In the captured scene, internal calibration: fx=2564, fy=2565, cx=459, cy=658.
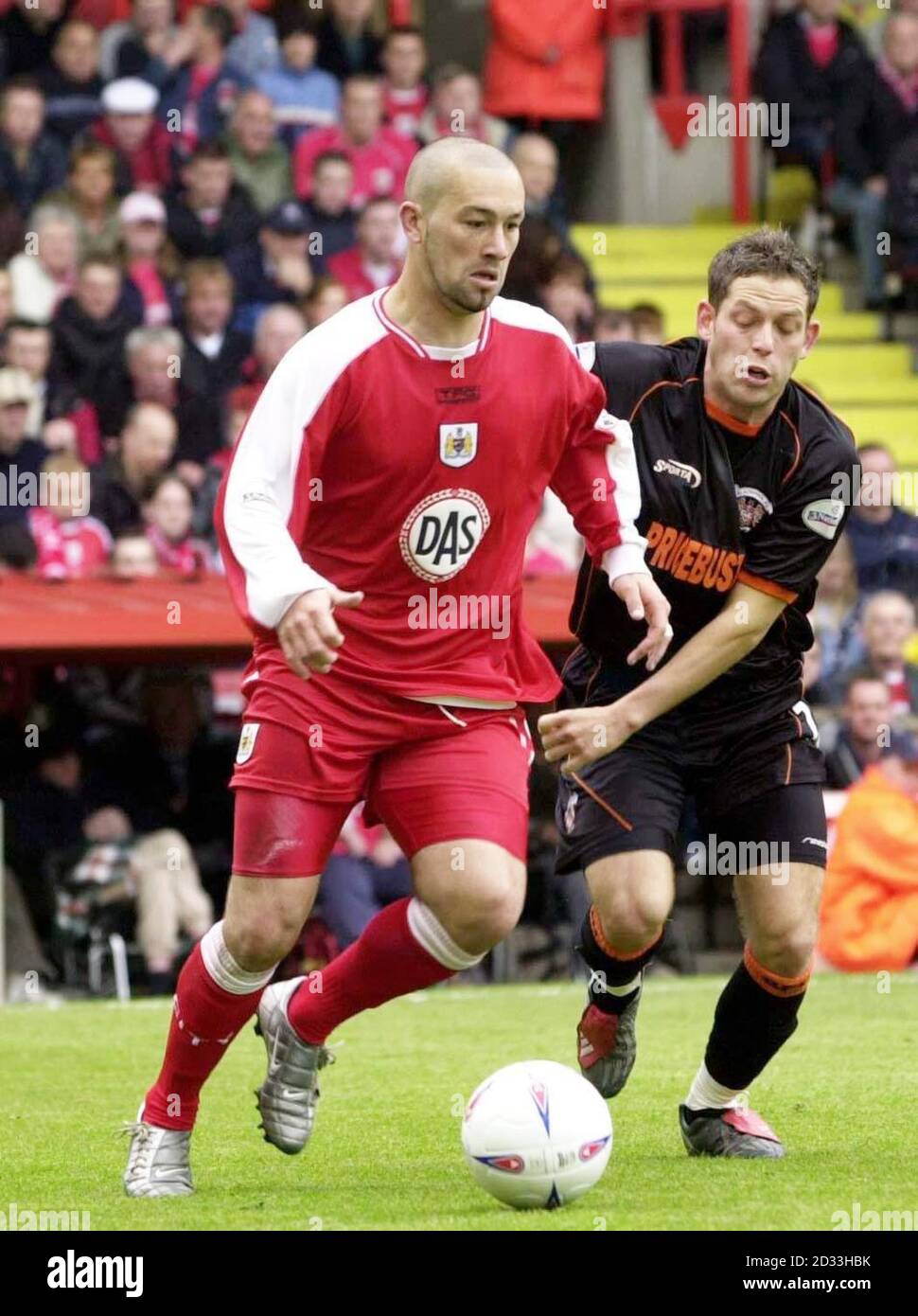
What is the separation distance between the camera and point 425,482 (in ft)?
18.7

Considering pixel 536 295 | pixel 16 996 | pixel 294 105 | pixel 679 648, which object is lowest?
pixel 16 996

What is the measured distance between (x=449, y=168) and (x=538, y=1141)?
2.11 m

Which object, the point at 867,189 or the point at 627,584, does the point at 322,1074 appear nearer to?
the point at 627,584

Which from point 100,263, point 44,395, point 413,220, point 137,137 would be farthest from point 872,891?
point 413,220

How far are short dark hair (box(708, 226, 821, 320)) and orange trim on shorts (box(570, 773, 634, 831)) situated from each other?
4.06ft

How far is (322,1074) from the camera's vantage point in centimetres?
853

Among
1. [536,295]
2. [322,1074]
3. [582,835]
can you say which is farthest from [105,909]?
[582,835]

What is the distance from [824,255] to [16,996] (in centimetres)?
916

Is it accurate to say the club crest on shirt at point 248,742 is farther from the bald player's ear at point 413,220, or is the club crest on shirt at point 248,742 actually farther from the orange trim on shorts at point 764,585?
the orange trim on shorts at point 764,585

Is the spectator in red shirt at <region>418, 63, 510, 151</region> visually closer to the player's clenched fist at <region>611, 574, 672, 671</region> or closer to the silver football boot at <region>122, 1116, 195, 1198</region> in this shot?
the player's clenched fist at <region>611, 574, 672, 671</region>

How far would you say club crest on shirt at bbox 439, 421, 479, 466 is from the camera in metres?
5.69

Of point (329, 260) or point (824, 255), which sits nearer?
point (329, 260)

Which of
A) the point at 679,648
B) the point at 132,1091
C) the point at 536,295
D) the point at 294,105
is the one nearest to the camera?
the point at 679,648

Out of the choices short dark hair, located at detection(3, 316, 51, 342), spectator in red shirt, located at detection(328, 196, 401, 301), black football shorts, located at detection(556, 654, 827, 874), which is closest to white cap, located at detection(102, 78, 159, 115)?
spectator in red shirt, located at detection(328, 196, 401, 301)
